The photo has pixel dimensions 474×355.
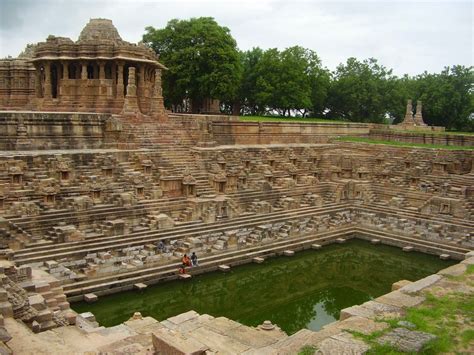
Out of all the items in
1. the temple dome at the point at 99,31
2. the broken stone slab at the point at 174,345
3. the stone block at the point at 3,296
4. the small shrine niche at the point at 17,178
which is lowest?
the broken stone slab at the point at 174,345

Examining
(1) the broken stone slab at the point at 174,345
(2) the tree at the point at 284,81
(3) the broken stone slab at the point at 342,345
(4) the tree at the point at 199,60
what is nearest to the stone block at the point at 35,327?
(1) the broken stone slab at the point at 174,345

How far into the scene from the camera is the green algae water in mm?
12625

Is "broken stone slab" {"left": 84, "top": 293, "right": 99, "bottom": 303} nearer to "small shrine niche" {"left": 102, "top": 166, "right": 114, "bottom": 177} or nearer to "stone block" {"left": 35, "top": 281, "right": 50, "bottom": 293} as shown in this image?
"stone block" {"left": 35, "top": 281, "right": 50, "bottom": 293}

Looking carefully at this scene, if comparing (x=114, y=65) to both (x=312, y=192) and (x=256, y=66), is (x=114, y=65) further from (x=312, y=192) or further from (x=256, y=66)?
(x=256, y=66)

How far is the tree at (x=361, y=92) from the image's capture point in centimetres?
4081

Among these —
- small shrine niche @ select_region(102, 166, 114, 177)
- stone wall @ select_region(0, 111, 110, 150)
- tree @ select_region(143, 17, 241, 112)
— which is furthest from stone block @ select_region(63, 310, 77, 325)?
tree @ select_region(143, 17, 241, 112)

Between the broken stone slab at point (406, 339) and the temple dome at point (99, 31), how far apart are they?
1920 centimetres

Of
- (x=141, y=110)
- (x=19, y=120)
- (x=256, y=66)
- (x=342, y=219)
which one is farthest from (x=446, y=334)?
(x=256, y=66)

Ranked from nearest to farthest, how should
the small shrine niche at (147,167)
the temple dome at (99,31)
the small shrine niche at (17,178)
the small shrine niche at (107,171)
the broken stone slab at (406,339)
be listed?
the broken stone slab at (406,339), the small shrine niche at (17,178), the small shrine niche at (107,171), the small shrine niche at (147,167), the temple dome at (99,31)

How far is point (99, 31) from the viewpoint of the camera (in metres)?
23.4

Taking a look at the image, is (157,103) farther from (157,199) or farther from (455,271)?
(455,271)

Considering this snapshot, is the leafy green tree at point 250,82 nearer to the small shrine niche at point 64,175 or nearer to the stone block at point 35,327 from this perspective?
the small shrine niche at point 64,175

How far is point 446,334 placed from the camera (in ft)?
25.8

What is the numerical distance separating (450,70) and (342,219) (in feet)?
82.8
